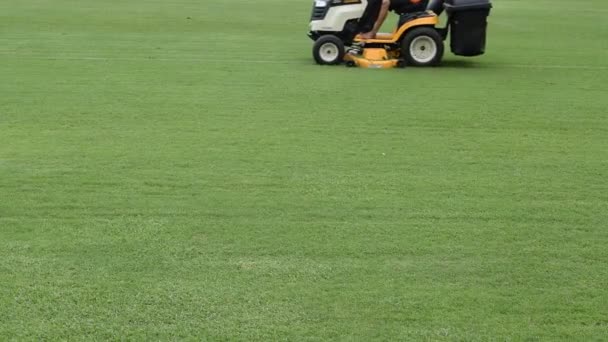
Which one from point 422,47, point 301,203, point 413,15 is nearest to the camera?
point 301,203

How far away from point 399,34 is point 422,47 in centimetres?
31

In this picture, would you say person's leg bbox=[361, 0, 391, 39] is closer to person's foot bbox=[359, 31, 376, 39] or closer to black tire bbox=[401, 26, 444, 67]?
person's foot bbox=[359, 31, 376, 39]

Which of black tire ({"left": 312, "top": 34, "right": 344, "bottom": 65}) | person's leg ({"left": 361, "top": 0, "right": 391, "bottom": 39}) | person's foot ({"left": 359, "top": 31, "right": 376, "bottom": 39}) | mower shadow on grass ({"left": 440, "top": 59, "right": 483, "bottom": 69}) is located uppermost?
person's leg ({"left": 361, "top": 0, "right": 391, "bottom": 39})

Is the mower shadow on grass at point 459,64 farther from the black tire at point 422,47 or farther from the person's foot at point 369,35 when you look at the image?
the person's foot at point 369,35

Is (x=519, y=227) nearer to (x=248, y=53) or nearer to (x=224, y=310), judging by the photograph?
(x=224, y=310)

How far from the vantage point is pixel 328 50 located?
34.5 ft

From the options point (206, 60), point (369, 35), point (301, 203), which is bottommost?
point (301, 203)

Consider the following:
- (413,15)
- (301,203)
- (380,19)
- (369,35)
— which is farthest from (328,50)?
(301,203)

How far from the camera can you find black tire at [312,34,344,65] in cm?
1045

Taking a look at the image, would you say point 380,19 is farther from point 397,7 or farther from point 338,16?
point 338,16

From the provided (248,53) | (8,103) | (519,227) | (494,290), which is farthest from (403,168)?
(248,53)

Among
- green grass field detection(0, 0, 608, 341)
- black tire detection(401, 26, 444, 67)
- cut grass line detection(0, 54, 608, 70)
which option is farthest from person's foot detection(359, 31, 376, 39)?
cut grass line detection(0, 54, 608, 70)

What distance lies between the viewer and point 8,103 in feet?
25.9

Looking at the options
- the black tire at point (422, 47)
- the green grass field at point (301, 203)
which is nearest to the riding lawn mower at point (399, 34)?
the black tire at point (422, 47)
